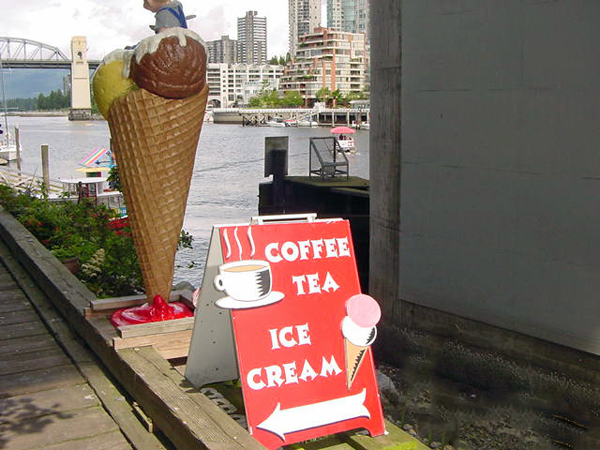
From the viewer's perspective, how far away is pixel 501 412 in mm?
8648

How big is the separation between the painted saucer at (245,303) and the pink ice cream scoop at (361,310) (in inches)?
14.3

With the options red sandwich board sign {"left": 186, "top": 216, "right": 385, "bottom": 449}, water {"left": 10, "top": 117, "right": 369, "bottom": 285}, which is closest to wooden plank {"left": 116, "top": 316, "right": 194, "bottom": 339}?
red sandwich board sign {"left": 186, "top": 216, "right": 385, "bottom": 449}

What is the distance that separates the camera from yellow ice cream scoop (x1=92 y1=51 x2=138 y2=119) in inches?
179

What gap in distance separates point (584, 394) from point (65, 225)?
672cm

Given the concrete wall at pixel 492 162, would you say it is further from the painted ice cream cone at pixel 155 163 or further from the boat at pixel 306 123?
the boat at pixel 306 123

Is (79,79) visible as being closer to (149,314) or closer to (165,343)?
(149,314)

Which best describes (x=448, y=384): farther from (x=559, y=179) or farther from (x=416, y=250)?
(x=559, y=179)

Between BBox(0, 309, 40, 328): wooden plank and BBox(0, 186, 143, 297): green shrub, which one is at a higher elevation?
BBox(0, 186, 143, 297): green shrub

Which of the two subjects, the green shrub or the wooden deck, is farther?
the green shrub

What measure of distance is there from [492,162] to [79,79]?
154m

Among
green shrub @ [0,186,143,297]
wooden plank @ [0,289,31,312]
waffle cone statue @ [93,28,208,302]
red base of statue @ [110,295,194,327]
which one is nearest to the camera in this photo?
waffle cone statue @ [93,28,208,302]

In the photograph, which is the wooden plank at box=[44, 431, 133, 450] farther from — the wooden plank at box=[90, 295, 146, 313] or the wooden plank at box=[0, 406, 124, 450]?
the wooden plank at box=[90, 295, 146, 313]

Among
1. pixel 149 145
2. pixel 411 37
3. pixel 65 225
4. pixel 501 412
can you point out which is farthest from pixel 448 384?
pixel 149 145

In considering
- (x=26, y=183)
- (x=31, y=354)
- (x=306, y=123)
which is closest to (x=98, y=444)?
(x=31, y=354)
